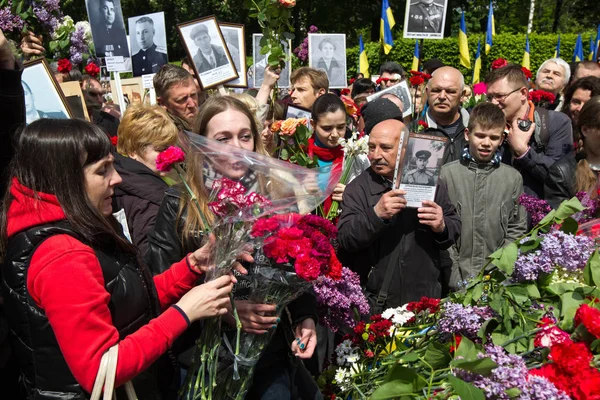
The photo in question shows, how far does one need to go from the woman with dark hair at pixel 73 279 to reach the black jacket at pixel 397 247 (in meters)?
1.34

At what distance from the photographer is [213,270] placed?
1.96 metres

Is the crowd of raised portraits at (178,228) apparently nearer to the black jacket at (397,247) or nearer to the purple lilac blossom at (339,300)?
the black jacket at (397,247)

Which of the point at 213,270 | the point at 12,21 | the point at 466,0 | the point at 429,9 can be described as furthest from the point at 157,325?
the point at 466,0

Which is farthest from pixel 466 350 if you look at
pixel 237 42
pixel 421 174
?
pixel 237 42

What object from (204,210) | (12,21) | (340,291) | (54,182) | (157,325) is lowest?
(340,291)

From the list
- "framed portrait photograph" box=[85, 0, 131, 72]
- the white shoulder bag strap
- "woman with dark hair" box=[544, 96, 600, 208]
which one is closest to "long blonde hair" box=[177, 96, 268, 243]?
the white shoulder bag strap

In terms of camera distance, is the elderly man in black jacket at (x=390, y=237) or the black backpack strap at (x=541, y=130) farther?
the black backpack strap at (x=541, y=130)

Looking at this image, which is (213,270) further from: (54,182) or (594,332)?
(594,332)

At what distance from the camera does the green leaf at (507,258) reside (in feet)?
6.51

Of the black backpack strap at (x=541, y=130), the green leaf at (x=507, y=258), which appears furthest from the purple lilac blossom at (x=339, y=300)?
the black backpack strap at (x=541, y=130)

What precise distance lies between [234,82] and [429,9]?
339cm

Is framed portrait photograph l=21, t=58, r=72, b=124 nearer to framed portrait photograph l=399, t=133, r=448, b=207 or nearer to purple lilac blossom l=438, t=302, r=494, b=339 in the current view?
framed portrait photograph l=399, t=133, r=448, b=207

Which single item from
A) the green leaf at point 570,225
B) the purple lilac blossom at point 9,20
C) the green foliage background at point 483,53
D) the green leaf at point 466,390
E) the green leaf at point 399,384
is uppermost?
the purple lilac blossom at point 9,20

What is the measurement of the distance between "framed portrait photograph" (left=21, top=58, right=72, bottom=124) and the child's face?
8.44 ft
